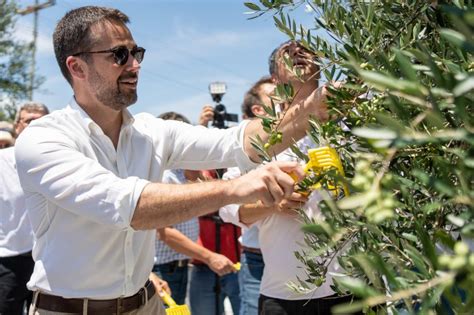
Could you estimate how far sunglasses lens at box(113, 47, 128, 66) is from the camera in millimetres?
2604

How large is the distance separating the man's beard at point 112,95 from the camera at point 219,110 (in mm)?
4060

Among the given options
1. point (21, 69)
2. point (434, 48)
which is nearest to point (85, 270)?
point (434, 48)

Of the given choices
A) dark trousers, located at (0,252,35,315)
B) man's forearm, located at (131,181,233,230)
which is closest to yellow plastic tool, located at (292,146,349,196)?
man's forearm, located at (131,181,233,230)

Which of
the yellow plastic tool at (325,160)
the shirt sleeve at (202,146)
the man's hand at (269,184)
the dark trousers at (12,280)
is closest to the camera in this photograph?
the yellow plastic tool at (325,160)

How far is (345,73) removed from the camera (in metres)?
1.44

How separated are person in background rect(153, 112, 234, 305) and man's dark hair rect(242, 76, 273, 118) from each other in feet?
2.77

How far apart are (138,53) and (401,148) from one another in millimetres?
1799

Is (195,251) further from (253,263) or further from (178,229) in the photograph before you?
(253,263)

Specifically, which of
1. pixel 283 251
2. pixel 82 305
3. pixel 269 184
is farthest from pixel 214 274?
pixel 269 184

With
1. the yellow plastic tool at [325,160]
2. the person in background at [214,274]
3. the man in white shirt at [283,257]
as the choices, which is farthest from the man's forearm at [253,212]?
the person in background at [214,274]

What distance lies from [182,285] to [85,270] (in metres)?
2.92

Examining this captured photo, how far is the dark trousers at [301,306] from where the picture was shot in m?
2.75

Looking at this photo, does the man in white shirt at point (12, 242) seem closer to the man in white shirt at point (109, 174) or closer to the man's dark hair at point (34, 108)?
the man's dark hair at point (34, 108)

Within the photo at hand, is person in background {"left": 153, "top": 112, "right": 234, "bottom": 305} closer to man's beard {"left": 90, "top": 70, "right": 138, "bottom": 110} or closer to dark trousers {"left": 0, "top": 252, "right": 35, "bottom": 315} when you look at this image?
dark trousers {"left": 0, "top": 252, "right": 35, "bottom": 315}
